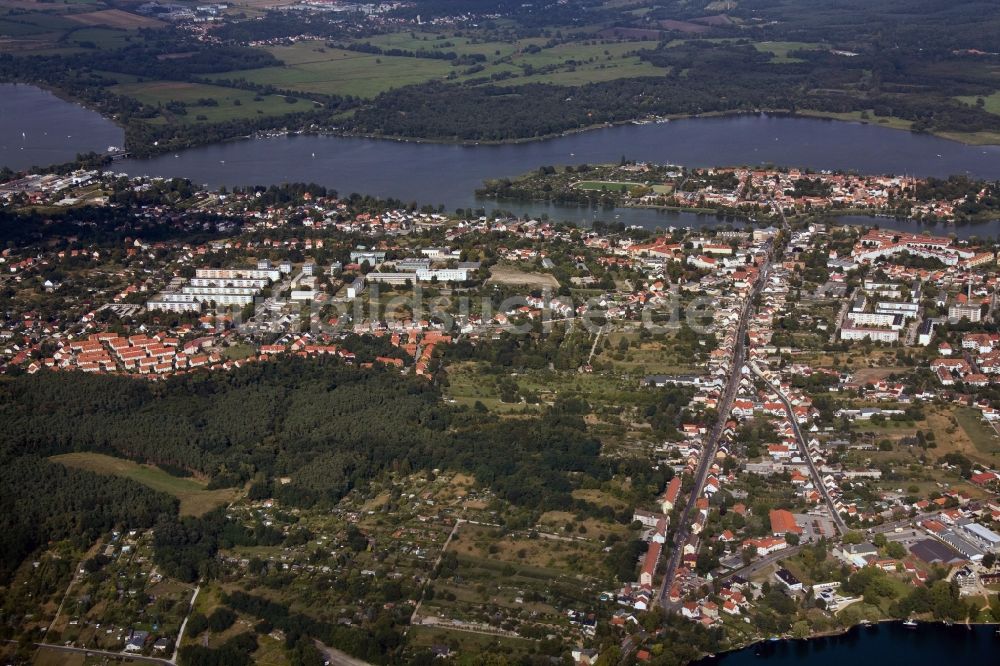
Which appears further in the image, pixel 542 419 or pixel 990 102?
pixel 990 102

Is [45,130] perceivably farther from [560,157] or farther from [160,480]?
[160,480]

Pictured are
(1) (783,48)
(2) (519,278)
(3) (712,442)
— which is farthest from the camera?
(1) (783,48)

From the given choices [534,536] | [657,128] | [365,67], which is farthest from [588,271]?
[365,67]

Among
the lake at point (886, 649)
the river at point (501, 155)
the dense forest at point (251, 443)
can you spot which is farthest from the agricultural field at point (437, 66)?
the lake at point (886, 649)

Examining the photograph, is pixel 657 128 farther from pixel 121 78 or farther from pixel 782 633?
pixel 782 633

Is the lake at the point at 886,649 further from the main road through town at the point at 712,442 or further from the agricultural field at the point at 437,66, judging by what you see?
the agricultural field at the point at 437,66

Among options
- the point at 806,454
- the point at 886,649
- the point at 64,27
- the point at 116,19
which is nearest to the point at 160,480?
the point at 806,454

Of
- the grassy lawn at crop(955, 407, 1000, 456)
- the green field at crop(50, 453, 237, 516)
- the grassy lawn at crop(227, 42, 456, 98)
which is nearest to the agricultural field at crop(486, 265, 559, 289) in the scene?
the grassy lawn at crop(955, 407, 1000, 456)
